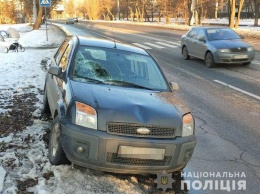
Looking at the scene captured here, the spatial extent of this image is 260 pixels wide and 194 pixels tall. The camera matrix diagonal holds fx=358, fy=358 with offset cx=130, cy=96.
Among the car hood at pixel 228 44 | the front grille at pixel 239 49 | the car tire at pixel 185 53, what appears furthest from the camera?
the car tire at pixel 185 53

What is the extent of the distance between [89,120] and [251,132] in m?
3.36

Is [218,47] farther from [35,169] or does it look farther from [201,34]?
[35,169]

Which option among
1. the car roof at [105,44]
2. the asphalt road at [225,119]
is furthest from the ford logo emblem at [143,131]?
the car roof at [105,44]

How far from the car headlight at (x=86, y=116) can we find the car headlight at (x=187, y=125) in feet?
3.33

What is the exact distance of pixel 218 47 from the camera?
13.2 metres

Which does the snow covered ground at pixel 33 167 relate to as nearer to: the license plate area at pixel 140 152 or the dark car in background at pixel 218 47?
the license plate area at pixel 140 152

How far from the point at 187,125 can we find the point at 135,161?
74 cm

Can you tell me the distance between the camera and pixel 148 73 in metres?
5.32

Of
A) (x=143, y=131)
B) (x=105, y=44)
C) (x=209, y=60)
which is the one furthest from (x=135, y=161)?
(x=209, y=60)

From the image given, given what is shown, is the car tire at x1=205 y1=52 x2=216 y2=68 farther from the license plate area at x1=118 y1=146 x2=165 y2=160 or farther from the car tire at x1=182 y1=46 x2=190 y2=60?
the license plate area at x1=118 y1=146 x2=165 y2=160

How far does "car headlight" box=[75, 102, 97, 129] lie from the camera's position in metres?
3.86

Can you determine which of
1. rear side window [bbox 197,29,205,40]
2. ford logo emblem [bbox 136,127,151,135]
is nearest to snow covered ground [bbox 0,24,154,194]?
ford logo emblem [bbox 136,127,151,135]

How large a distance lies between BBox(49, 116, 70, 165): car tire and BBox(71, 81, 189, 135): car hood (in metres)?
0.49

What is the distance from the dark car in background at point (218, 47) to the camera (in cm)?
1309
